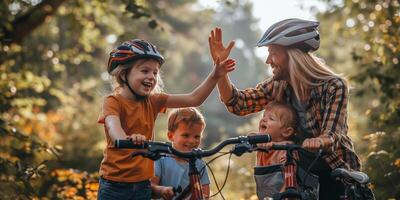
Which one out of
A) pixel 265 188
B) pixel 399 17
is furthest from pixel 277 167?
pixel 399 17

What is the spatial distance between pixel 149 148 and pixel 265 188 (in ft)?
3.69

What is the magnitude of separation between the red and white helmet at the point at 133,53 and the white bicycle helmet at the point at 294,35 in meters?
0.85

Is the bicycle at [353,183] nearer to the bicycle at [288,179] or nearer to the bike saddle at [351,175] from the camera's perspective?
the bike saddle at [351,175]

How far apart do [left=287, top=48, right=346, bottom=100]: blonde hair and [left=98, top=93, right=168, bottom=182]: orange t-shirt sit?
1.04 metres

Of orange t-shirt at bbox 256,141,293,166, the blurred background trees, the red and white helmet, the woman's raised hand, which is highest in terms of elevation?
the blurred background trees

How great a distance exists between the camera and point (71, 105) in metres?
24.8

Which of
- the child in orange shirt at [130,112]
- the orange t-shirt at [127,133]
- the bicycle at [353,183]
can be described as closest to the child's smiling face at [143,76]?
the child in orange shirt at [130,112]

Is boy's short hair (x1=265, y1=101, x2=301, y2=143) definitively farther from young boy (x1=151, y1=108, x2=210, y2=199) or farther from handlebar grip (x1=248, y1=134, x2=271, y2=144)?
handlebar grip (x1=248, y1=134, x2=271, y2=144)

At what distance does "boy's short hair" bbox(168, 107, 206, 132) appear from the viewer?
656 cm

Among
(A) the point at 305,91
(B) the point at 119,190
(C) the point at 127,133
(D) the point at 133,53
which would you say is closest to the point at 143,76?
(D) the point at 133,53

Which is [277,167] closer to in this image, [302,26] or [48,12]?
[302,26]

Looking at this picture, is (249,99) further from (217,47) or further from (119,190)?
(119,190)

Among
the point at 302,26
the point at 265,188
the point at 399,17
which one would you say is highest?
the point at 399,17

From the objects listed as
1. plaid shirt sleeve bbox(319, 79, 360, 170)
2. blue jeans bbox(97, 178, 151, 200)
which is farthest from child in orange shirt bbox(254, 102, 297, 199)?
blue jeans bbox(97, 178, 151, 200)
